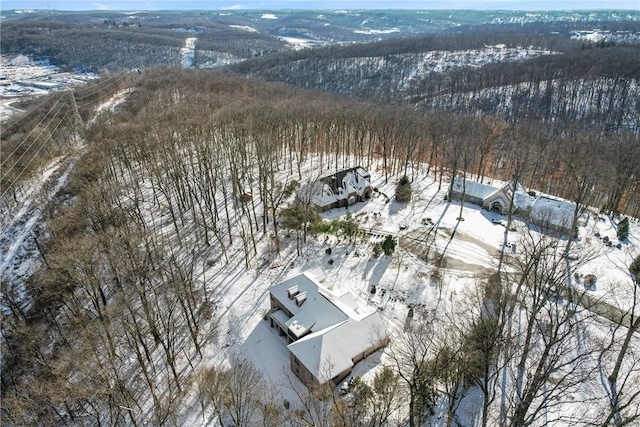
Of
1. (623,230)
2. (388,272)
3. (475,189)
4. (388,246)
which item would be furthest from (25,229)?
(623,230)

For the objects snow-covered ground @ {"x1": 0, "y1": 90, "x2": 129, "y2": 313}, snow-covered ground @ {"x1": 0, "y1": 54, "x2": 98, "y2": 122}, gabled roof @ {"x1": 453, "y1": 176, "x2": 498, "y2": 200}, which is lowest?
snow-covered ground @ {"x1": 0, "y1": 90, "x2": 129, "y2": 313}

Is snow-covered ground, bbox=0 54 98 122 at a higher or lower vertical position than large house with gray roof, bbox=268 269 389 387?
higher

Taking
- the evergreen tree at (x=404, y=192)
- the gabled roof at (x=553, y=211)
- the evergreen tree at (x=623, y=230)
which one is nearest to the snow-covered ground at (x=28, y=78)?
the evergreen tree at (x=404, y=192)

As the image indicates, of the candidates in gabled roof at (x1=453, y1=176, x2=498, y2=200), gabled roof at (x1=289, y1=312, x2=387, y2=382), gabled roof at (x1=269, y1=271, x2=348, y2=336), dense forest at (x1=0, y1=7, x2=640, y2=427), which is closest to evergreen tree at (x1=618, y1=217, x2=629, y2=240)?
dense forest at (x1=0, y1=7, x2=640, y2=427)

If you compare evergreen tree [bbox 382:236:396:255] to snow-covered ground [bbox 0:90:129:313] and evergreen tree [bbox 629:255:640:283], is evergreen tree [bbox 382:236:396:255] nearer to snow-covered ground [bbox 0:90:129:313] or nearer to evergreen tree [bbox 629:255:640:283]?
evergreen tree [bbox 629:255:640:283]

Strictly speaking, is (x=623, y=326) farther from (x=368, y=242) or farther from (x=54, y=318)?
(x=54, y=318)

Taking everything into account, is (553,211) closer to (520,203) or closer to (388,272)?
(520,203)

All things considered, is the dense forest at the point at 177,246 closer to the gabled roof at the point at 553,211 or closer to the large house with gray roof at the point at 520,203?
the gabled roof at the point at 553,211

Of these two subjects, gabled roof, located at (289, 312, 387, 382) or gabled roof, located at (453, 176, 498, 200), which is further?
gabled roof, located at (453, 176, 498, 200)

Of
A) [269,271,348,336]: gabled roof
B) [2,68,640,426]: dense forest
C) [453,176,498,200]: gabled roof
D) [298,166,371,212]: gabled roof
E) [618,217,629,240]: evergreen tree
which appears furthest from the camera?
[453,176,498,200]: gabled roof
